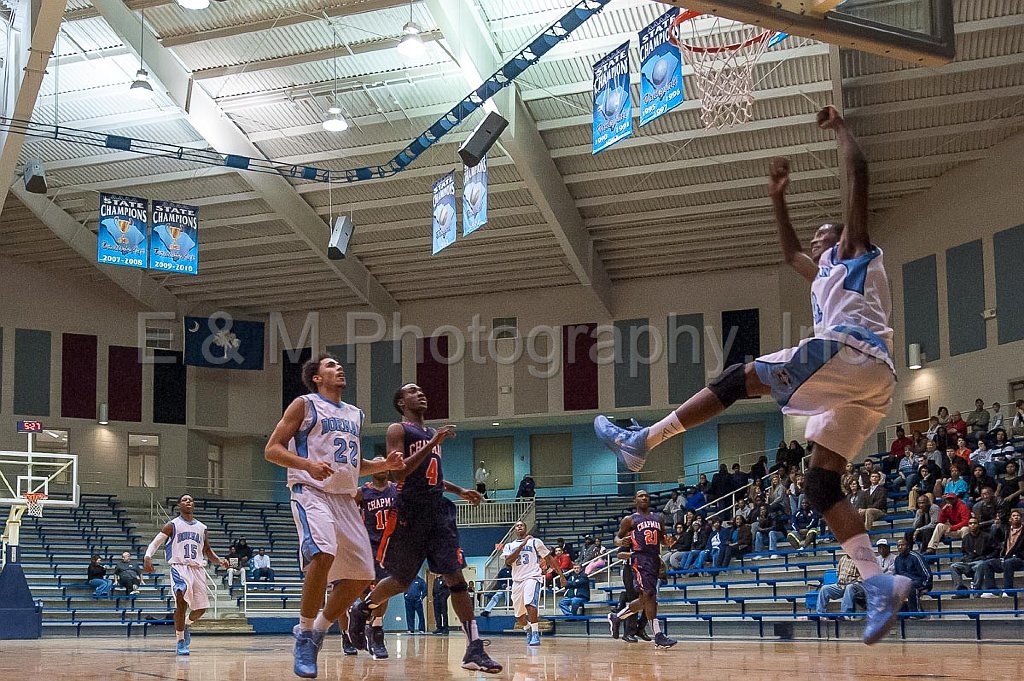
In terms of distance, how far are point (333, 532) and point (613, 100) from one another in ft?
40.0

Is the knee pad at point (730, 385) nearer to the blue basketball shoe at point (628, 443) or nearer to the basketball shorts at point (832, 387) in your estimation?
the basketball shorts at point (832, 387)

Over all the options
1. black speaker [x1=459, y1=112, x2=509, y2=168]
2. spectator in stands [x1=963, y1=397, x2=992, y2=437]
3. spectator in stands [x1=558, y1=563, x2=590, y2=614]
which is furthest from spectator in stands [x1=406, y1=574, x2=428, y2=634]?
spectator in stands [x1=963, y1=397, x2=992, y2=437]

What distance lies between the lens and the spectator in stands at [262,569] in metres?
27.4

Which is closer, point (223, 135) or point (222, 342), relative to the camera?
point (223, 135)

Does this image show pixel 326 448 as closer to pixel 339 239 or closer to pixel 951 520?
pixel 951 520

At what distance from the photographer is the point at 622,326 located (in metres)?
32.4

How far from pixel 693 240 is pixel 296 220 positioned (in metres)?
10.1

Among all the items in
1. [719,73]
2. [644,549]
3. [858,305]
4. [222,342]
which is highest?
[719,73]

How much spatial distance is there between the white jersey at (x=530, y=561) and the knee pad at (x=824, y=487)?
12.1 m

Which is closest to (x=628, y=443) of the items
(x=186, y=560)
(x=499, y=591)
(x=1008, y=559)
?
(x=186, y=560)

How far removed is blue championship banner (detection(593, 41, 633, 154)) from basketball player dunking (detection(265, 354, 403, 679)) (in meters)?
10.9

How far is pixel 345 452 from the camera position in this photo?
6645mm

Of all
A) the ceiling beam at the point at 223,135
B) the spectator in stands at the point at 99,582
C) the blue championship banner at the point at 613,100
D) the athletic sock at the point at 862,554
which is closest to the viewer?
the athletic sock at the point at 862,554

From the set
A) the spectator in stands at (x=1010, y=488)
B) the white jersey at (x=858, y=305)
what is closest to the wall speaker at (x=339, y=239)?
the spectator in stands at (x=1010, y=488)
